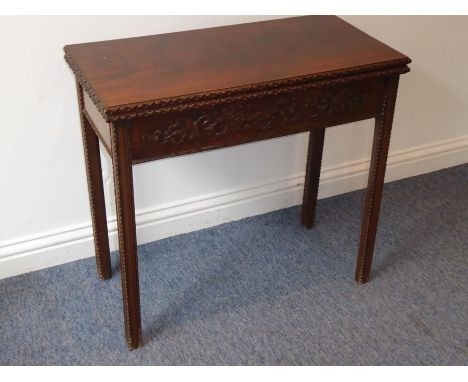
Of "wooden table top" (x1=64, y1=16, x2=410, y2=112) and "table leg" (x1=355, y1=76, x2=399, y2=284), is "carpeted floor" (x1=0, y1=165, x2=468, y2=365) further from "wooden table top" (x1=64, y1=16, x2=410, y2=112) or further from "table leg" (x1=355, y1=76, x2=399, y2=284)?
Result: "wooden table top" (x1=64, y1=16, x2=410, y2=112)

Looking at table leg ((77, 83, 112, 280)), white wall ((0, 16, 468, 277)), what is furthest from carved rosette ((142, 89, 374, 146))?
white wall ((0, 16, 468, 277))

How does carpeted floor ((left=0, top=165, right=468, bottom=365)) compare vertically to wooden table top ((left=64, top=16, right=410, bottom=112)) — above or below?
below

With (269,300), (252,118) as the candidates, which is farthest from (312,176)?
(252,118)

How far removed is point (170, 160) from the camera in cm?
216

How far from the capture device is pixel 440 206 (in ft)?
8.14

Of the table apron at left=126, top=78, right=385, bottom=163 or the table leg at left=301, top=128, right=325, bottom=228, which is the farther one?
the table leg at left=301, top=128, right=325, bottom=228

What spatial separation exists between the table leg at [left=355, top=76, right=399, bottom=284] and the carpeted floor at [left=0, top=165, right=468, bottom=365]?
0.27ft

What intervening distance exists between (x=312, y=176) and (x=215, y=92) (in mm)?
796

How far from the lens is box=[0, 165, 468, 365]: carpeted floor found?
6.02ft

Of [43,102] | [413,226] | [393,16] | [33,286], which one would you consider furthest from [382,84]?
[33,286]

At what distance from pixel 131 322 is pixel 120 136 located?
56 cm

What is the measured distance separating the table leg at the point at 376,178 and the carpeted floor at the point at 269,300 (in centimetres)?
8

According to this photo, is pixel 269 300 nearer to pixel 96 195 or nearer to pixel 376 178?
pixel 376 178

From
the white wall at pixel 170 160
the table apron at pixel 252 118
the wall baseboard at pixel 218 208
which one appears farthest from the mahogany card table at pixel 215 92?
the wall baseboard at pixel 218 208
